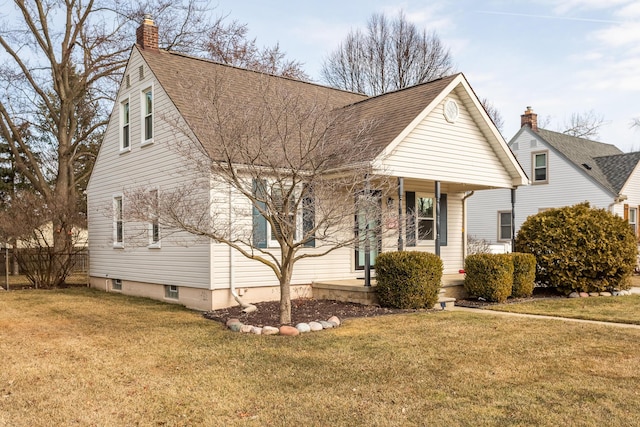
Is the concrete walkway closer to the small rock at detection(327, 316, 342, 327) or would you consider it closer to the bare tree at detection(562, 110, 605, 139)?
the small rock at detection(327, 316, 342, 327)

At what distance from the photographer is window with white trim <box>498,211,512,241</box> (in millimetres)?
25281

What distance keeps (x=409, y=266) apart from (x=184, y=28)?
56.7 feet

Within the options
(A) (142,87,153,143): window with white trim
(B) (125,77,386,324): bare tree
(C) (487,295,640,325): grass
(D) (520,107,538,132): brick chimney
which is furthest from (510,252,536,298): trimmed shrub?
(D) (520,107,538,132): brick chimney

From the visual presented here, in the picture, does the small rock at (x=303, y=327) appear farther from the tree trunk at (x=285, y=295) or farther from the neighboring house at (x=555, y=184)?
the neighboring house at (x=555, y=184)

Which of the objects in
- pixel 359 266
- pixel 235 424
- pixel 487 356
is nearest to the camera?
pixel 235 424

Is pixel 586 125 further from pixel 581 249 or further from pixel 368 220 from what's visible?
pixel 368 220

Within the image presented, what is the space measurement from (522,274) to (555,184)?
489 inches

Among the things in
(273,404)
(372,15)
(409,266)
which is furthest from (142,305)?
(372,15)

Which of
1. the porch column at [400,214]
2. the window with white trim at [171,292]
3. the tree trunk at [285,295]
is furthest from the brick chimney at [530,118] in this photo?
the tree trunk at [285,295]

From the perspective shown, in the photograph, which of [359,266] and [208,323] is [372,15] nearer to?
Result: [359,266]

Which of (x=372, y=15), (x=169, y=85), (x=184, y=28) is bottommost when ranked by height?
(x=169, y=85)

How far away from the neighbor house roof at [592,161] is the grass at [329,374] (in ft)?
52.5

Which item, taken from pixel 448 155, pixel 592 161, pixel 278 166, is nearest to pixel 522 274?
pixel 448 155

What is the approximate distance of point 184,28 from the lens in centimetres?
2384
